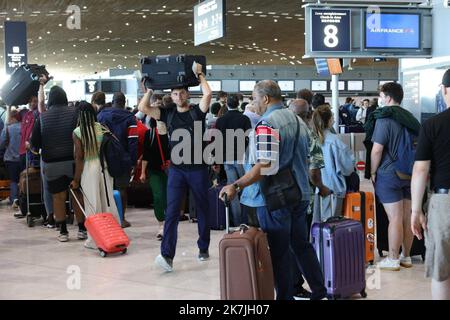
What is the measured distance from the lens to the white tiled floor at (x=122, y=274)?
5113 millimetres

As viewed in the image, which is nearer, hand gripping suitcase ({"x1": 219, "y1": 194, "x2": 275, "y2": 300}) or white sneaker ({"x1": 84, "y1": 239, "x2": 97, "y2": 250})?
hand gripping suitcase ({"x1": 219, "y1": 194, "x2": 275, "y2": 300})

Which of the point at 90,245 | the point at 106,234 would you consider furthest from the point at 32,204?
the point at 106,234

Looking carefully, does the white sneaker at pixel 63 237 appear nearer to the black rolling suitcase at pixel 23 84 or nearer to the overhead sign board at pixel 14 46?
the black rolling suitcase at pixel 23 84

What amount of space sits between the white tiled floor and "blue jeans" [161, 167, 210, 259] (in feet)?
0.93

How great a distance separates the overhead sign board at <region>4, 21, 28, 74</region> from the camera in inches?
760

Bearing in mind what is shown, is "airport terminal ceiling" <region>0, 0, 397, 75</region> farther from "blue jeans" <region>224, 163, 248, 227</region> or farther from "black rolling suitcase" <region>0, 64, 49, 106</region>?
"blue jeans" <region>224, 163, 248, 227</region>

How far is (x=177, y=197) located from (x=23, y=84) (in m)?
3.33

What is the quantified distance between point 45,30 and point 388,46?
70.0 feet

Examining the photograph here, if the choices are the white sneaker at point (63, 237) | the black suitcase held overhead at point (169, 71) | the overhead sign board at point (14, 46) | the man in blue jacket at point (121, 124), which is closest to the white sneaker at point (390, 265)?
the black suitcase held overhead at point (169, 71)

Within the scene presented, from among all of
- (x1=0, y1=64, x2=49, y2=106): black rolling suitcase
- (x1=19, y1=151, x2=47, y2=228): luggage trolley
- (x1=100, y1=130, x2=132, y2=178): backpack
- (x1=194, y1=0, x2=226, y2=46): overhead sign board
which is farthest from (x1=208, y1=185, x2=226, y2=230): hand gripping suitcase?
(x1=194, y1=0, x2=226, y2=46): overhead sign board

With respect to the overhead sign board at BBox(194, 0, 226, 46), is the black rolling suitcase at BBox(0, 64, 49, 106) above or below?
below

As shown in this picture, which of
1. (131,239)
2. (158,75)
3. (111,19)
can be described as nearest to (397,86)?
(158,75)

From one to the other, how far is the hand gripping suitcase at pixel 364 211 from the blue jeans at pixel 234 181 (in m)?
1.70

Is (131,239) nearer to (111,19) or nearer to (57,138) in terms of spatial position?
(57,138)
